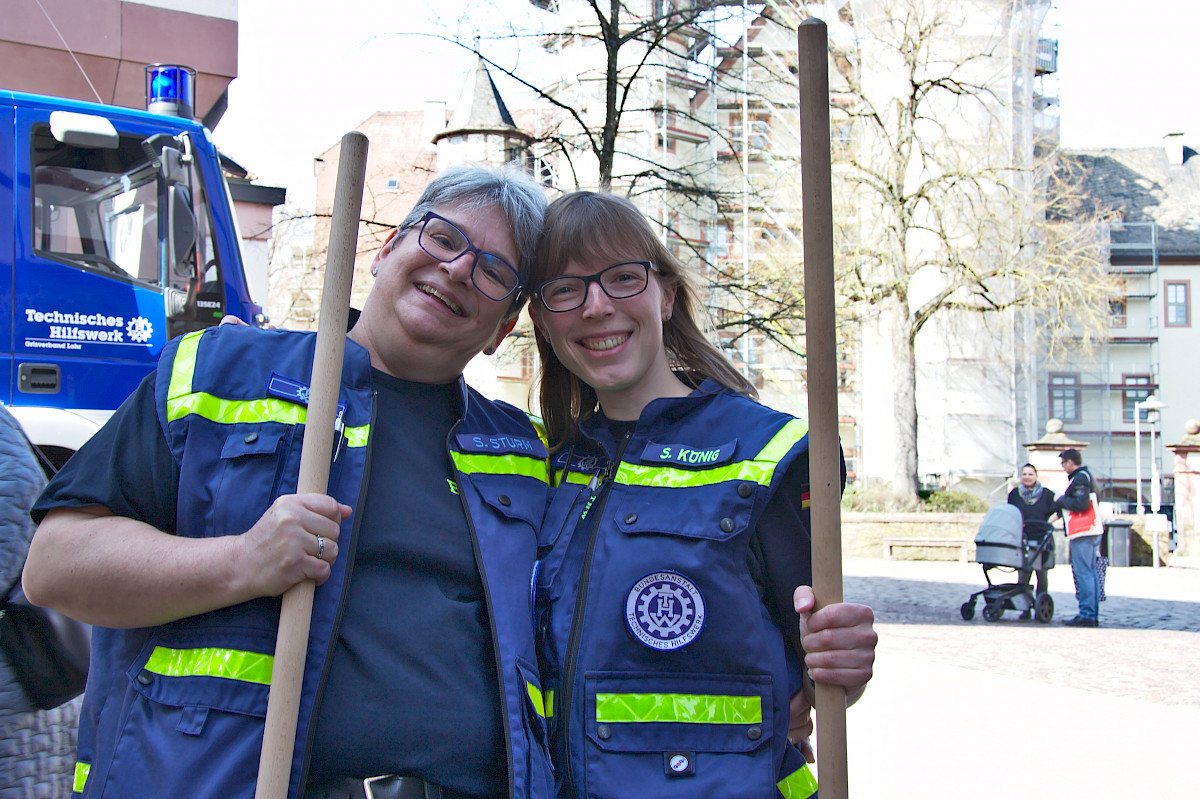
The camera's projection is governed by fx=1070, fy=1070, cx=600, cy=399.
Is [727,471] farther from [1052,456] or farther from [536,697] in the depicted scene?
[1052,456]

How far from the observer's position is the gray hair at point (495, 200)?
2344mm

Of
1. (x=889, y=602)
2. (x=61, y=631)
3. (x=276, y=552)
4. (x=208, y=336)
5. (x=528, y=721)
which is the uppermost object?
(x=208, y=336)

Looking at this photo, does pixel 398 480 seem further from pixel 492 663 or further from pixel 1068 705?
pixel 1068 705

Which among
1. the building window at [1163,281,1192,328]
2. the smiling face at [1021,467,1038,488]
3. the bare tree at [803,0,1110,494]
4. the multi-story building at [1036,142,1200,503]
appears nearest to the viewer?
the smiling face at [1021,467,1038,488]

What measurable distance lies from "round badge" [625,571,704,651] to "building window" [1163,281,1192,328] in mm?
48647

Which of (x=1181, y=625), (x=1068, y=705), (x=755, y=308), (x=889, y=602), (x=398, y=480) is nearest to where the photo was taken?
(x=398, y=480)

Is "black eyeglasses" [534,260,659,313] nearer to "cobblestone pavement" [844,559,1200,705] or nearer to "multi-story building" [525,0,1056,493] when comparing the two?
"multi-story building" [525,0,1056,493]

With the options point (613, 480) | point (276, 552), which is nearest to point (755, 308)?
point (613, 480)

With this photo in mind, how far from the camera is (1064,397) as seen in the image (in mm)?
43438

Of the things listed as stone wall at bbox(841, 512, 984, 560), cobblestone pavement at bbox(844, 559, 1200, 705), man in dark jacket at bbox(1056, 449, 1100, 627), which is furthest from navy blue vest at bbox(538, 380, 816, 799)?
stone wall at bbox(841, 512, 984, 560)

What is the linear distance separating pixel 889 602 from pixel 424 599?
1230 cm

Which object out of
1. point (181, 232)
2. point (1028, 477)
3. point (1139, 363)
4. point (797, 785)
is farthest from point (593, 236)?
point (1139, 363)

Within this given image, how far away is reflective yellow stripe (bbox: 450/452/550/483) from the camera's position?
216 centimetres

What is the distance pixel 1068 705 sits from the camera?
6672 millimetres
